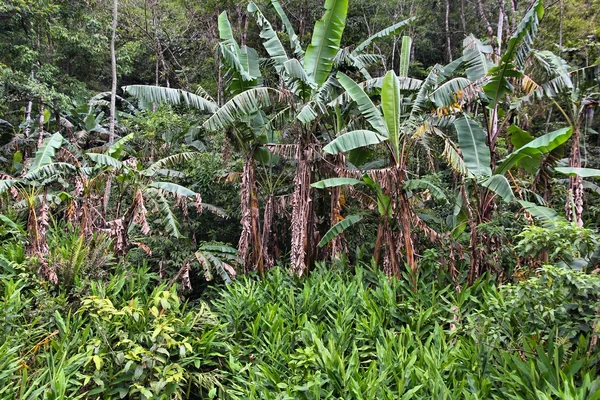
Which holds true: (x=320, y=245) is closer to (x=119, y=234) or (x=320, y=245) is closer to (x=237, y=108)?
(x=237, y=108)

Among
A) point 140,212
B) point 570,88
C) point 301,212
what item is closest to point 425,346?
point 301,212

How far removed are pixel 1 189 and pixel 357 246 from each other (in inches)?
266

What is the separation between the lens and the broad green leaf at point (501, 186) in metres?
5.62

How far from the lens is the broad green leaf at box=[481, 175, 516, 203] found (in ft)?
18.4

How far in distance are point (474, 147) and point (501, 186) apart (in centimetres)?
98

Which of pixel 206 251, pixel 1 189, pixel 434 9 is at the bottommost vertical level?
pixel 206 251

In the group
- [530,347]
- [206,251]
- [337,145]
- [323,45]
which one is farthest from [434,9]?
[530,347]

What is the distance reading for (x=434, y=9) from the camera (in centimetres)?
1584

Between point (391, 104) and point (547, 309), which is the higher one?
point (391, 104)

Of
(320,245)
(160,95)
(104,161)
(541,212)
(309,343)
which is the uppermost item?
(160,95)

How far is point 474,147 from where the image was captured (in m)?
6.43

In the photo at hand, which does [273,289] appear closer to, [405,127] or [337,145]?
[337,145]

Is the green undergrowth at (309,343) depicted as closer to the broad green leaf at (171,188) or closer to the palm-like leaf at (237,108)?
the broad green leaf at (171,188)

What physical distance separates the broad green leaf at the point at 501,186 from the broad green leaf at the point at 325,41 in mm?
3420
